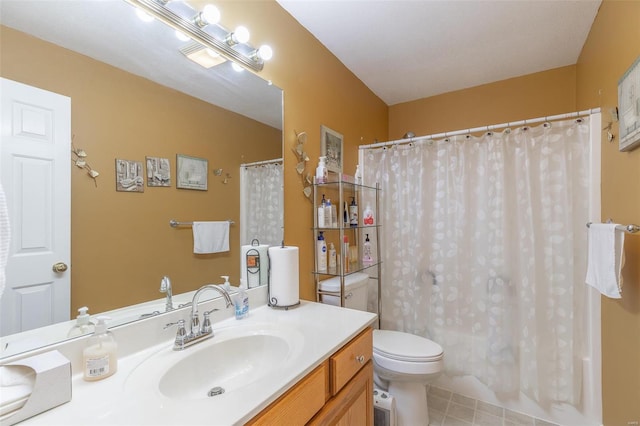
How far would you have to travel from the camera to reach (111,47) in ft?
3.19

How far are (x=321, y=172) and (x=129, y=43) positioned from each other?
1.11 meters

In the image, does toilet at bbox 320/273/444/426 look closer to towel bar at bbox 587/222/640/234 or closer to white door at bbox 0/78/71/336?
towel bar at bbox 587/222/640/234

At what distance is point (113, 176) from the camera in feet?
3.17

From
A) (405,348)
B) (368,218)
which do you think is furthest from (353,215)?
(405,348)

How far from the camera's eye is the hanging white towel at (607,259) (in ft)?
4.26

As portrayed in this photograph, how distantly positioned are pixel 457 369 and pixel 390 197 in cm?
134

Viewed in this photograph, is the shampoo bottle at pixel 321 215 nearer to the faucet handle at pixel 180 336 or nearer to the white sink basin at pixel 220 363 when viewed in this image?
the white sink basin at pixel 220 363

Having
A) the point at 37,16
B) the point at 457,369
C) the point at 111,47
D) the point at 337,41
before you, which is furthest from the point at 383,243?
the point at 37,16

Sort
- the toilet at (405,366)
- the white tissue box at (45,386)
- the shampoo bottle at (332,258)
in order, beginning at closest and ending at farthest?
the white tissue box at (45,386) < the toilet at (405,366) < the shampoo bottle at (332,258)

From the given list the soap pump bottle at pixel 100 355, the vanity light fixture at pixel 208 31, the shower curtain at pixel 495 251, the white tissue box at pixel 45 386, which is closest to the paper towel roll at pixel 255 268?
the soap pump bottle at pixel 100 355

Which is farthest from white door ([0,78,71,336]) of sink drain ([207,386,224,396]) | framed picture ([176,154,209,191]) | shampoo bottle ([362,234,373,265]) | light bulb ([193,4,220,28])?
shampoo bottle ([362,234,373,265])

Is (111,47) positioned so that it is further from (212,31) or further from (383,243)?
(383,243)

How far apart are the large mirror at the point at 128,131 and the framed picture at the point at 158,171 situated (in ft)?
0.06

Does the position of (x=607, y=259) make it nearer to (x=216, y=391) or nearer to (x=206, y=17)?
(x=216, y=391)
